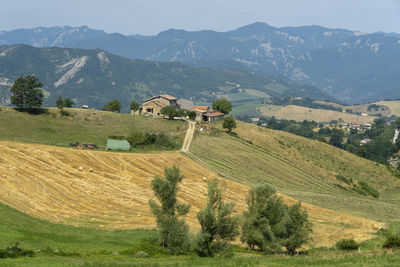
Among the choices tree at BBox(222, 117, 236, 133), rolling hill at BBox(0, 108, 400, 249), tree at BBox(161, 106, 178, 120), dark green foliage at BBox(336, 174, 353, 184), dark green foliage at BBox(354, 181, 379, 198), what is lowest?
dark green foliage at BBox(354, 181, 379, 198)

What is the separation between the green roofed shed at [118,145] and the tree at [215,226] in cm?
5883

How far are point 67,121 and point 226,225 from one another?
3885 inches

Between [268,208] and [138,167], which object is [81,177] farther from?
[268,208]

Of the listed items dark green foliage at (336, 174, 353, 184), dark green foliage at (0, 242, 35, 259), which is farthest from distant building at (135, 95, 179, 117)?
dark green foliage at (0, 242, 35, 259)

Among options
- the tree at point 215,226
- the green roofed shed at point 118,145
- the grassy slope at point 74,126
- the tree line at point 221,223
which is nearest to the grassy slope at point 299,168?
the grassy slope at point 74,126

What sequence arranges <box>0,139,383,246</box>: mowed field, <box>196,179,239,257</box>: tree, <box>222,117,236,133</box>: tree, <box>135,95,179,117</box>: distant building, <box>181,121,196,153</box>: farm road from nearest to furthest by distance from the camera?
1. <box>196,179,239,257</box>: tree
2. <box>0,139,383,246</box>: mowed field
3. <box>181,121,196,153</box>: farm road
4. <box>222,117,236,133</box>: tree
5. <box>135,95,179,117</box>: distant building

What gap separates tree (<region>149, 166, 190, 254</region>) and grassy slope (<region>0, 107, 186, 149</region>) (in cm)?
5939

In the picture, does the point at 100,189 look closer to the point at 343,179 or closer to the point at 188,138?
the point at 188,138

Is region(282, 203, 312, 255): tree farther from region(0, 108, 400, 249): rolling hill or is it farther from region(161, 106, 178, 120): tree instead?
region(161, 106, 178, 120): tree

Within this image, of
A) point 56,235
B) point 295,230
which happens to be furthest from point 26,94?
point 295,230

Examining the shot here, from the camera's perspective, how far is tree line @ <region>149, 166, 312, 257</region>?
165ft

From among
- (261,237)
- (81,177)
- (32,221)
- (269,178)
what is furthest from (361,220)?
(32,221)

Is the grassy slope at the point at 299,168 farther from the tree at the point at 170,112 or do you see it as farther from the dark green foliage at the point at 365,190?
the tree at the point at 170,112

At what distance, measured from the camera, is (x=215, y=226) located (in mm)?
50844
